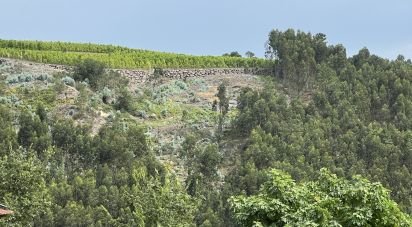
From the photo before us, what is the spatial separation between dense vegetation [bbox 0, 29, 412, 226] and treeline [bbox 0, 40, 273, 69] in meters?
3.91

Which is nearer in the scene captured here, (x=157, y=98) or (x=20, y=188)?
(x=20, y=188)

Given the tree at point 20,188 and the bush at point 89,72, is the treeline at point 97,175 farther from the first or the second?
the bush at point 89,72

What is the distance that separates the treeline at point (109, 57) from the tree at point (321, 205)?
182 feet

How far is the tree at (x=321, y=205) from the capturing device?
14.9 m

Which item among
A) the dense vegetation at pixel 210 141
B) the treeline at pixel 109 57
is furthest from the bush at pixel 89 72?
the treeline at pixel 109 57

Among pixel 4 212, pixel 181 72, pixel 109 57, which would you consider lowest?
pixel 4 212

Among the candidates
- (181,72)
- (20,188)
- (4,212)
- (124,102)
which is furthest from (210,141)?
(4,212)

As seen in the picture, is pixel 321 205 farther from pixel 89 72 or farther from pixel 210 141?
pixel 89 72

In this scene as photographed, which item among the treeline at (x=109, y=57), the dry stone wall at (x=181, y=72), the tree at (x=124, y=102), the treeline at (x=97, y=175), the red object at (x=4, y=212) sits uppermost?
the treeline at (x=109, y=57)

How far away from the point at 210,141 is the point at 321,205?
44301 mm

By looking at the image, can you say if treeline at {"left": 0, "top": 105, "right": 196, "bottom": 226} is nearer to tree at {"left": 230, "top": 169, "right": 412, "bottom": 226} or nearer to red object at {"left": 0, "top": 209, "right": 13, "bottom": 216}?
Result: red object at {"left": 0, "top": 209, "right": 13, "bottom": 216}

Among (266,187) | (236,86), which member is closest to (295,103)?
(236,86)

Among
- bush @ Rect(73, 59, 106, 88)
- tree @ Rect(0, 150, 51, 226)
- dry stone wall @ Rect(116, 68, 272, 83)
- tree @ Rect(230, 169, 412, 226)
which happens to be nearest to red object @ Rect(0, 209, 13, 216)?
tree @ Rect(0, 150, 51, 226)

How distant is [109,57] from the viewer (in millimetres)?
73500
